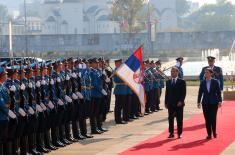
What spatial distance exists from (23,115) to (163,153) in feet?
8.93

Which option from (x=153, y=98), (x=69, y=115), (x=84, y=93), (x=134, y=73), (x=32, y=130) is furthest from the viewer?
(x=153, y=98)

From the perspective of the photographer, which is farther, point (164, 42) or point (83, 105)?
point (164, 42)

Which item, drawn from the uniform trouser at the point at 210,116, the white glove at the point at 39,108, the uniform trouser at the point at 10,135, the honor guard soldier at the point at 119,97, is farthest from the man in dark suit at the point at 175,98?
the uniform trouser at the point at 10,135

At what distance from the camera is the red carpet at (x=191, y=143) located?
16922mm

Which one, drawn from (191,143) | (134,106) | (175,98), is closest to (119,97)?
(134,106)

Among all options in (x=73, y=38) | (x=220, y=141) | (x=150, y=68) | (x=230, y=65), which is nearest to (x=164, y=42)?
(x=73, y=38)

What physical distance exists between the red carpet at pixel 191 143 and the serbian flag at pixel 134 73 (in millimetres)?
1169

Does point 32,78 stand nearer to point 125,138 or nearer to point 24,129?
point 24,129

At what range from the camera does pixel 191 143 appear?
1830cm

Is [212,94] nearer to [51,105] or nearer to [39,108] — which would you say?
[51,105]

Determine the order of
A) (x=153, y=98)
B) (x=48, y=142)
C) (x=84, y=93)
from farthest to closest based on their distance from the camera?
(x=153, y=98) → (x=84, y=93) → (x=48, y=142)

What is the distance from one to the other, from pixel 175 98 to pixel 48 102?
3.21 m

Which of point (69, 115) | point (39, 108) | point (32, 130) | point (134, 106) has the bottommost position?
point (134, 106)

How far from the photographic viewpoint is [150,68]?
1070 inches
